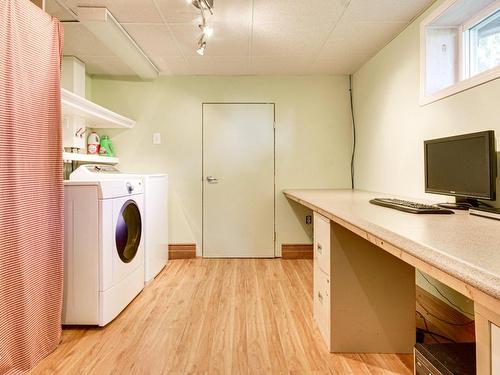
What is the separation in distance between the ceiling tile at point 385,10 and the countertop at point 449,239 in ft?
5.09

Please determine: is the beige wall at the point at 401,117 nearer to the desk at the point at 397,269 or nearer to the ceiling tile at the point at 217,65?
the desk at the point at 397,269

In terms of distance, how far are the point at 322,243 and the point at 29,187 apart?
1.63 meters

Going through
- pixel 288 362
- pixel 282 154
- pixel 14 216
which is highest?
pixel 282 154

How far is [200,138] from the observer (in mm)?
3594

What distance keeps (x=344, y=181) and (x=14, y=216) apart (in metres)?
3.17

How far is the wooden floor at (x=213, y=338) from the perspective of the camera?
61.5 inches

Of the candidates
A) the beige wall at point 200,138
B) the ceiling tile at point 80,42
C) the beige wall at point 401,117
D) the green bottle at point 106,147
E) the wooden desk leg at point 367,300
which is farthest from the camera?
the beige wall at point 200,138

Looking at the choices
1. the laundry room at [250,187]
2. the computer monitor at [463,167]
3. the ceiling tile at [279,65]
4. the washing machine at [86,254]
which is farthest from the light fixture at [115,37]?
the computer monitor at [463,167]

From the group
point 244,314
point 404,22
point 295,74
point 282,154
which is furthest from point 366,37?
point 244,314

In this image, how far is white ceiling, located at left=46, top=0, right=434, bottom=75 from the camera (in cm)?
213

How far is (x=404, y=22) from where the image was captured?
2352 millimetres

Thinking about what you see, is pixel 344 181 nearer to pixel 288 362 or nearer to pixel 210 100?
pixel 210 100

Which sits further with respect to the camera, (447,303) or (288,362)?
(447,303)

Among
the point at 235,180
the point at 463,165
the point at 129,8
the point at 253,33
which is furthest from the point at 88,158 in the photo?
the point at 463,165
